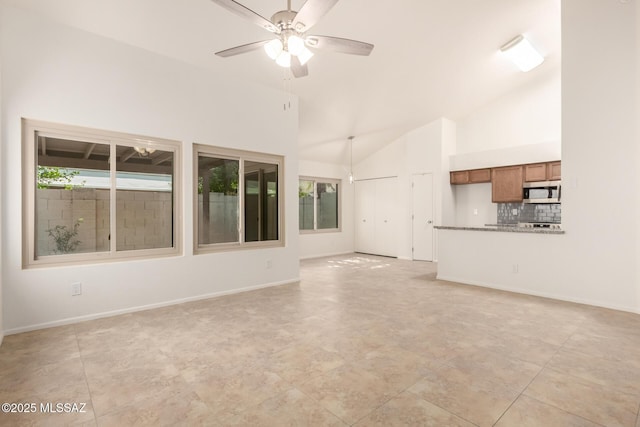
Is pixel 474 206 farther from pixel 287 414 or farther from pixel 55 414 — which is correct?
pixel 55 414

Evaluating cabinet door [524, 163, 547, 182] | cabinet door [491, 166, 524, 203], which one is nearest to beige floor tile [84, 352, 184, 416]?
cabinet door [491, 166, 524, 203]

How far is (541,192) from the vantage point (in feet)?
19.8

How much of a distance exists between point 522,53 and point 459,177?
8.92ft

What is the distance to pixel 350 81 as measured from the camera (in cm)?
511

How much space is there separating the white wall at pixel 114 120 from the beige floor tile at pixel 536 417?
3.65 m

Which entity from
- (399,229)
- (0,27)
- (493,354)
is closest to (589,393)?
(493,354)

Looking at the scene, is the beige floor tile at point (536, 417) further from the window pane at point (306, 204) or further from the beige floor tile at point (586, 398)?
the window pane at point (306, 204)

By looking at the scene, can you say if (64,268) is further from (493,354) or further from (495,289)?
(495,289)

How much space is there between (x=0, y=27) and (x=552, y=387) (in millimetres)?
5451

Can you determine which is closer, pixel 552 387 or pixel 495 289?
pixel 552 387

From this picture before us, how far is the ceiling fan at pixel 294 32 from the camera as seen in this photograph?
2.13 m

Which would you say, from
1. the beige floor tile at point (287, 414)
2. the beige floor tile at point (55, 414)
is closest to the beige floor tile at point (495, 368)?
the beige floor tile at point (287, 414)

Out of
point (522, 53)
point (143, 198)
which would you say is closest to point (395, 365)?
point (143, 198)

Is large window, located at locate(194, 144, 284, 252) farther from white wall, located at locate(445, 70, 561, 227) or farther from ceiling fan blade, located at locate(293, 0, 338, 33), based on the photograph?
white wall, located at locate(445, 70, 561, 227)
